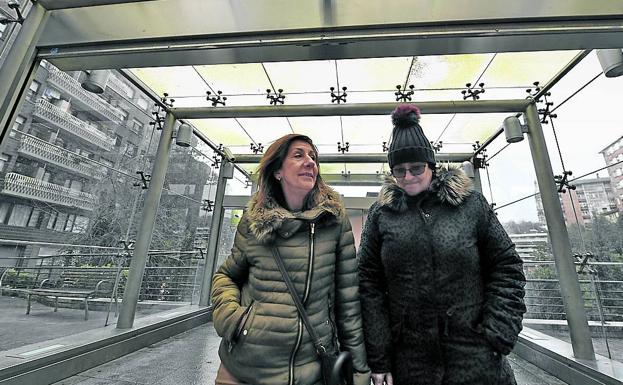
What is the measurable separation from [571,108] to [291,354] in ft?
14.8

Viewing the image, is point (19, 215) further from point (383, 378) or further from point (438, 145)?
point (438, 145)

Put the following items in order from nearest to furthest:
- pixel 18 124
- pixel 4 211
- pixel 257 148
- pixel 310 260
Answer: pixel 310 260
pixel 18 124
pixel 4 211
pixel 257 148

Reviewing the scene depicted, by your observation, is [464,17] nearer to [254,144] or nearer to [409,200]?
[409,200]

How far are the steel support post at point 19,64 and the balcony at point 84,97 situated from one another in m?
0.50

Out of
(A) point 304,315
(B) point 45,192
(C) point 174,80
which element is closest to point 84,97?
(C) point 174,80

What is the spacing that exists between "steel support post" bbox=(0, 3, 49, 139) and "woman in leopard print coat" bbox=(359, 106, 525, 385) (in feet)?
8.61

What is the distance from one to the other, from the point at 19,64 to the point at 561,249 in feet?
17.6

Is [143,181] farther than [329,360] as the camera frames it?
Yes

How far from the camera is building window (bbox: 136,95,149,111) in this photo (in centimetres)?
414

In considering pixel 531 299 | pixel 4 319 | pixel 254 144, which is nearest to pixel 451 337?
pixel 4 319

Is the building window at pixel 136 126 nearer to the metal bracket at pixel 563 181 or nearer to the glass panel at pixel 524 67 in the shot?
the glass panel at pixel 524 67

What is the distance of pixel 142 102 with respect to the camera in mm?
4211

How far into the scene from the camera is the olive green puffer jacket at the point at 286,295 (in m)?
1.13

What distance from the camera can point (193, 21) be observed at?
2.26 m
